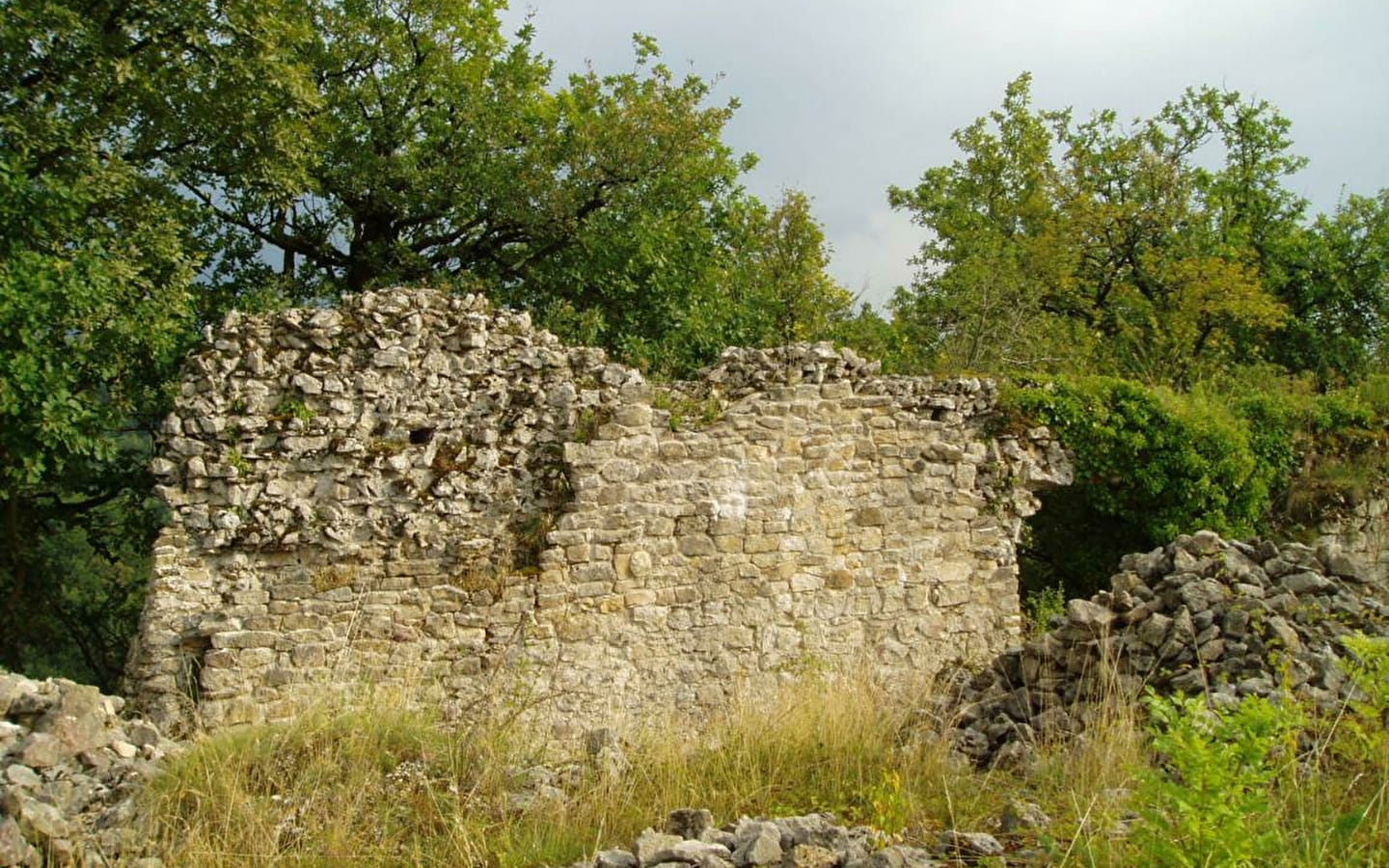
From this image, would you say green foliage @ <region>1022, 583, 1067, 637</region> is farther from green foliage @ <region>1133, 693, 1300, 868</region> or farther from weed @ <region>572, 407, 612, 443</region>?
green foliage @ <region>1133, 693, 1300, 868</region>

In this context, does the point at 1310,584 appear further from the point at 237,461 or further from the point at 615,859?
the point at 237,461

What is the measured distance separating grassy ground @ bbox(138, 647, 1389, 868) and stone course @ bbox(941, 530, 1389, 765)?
393 mm

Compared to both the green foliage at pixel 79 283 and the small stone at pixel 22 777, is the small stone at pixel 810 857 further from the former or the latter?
the green foliage at pixel 79 283

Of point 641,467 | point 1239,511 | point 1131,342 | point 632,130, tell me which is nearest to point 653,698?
point 641,467

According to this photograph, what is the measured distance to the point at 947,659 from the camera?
891cm

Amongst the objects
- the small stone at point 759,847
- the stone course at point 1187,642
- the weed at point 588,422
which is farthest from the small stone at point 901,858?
the weed at point 588,422

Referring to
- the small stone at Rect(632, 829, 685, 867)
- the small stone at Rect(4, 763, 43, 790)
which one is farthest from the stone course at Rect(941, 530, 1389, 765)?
the small stone at Rect(4, 763, 43, 790)

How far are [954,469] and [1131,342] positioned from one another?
983cm

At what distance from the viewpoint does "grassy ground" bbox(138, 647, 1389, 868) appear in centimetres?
352

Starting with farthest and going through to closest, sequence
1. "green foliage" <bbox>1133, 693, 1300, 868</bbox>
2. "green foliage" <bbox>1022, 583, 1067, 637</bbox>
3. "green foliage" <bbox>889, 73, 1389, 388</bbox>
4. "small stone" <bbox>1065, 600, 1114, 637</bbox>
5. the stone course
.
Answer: "green foliage" <bbox>889, 73, 1389, 388</bbox>
"green foliage" <bbox>1022, 583, 1067, 637</bbox>
"small stone" <bbox>1065, 600, 1114, 637</bbox>
the stone course
"green foliage" <bbox>1133, 693, 1300, 868</bbox>

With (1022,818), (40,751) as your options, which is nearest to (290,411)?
(40,751)

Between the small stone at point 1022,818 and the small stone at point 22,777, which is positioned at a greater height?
the small stone at point 1022,818

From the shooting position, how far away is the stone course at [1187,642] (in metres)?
5.63

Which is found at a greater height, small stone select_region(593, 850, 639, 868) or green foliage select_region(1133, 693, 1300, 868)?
green foliage select_region(1133, 693, 1300, 868)
